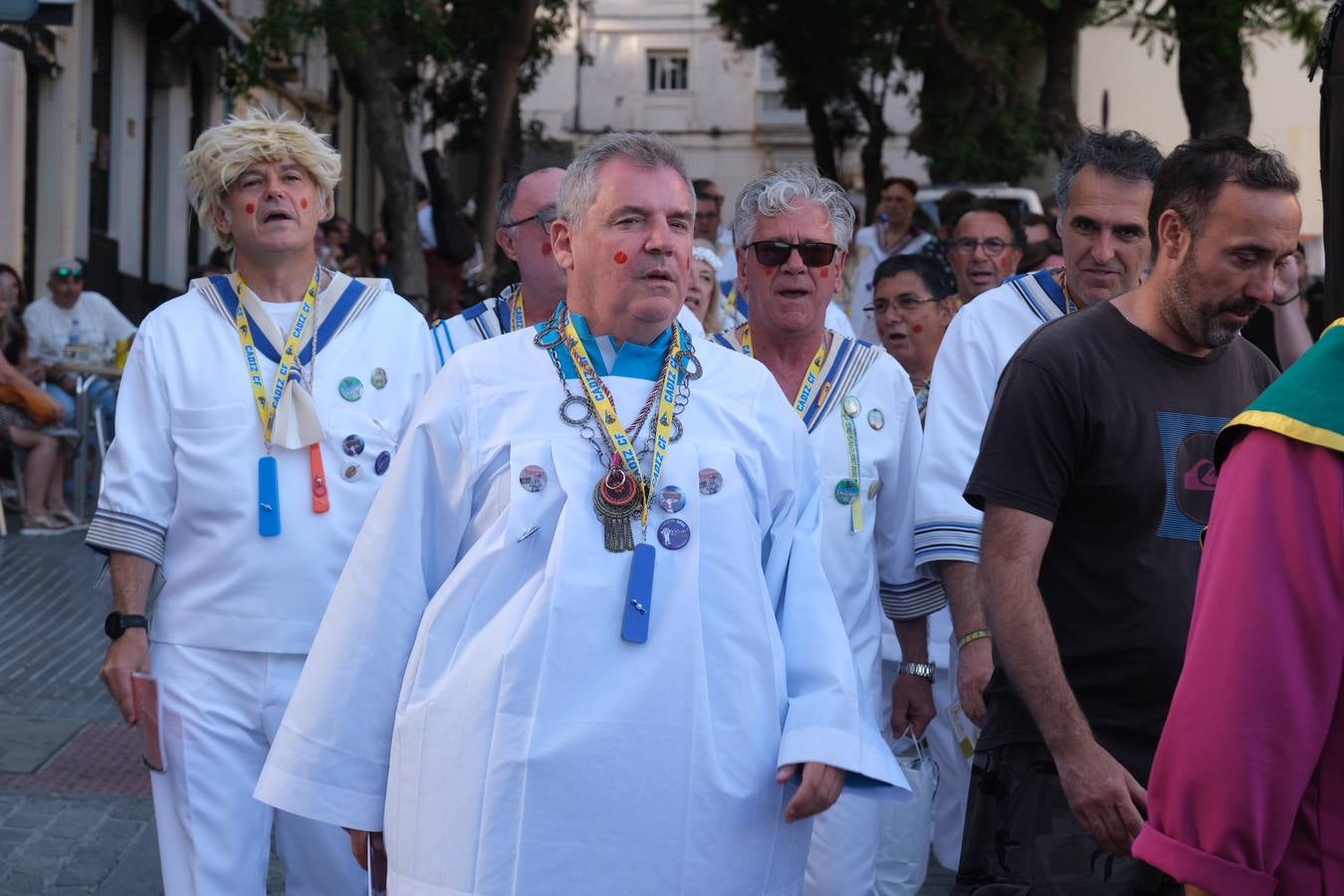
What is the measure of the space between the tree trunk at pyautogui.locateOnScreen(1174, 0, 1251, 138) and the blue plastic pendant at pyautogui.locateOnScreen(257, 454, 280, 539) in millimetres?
15166

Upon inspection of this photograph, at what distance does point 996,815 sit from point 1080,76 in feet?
155

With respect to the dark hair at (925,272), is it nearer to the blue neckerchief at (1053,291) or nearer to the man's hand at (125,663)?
the blue neckerchief at (1053,291)

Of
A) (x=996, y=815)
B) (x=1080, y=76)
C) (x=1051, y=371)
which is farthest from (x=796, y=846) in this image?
(x=1080, y=76)

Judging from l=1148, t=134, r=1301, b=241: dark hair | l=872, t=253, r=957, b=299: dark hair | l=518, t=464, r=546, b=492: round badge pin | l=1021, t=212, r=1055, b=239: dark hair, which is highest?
l=1021, t=212, r=1055, b=239: dark hair

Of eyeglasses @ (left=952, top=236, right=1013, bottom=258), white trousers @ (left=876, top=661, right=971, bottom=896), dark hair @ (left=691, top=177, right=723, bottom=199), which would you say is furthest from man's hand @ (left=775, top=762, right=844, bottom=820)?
dark hair @ (left=691, top=177, right=723, bottom=199)

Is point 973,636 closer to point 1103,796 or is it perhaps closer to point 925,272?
point 1103,796

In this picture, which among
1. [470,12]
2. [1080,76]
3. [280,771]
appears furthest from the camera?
[1080,76]

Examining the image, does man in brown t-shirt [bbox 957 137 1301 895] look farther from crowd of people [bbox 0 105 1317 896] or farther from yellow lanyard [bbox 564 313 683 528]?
yellow lanyard [bbox 564 313 683 528]

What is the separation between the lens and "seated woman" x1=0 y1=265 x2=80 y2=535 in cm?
1379

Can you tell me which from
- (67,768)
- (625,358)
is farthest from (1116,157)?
(67,768)

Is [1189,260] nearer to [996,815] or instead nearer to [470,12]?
[996,815]

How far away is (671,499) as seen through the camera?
11.6ft

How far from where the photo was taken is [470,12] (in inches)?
1072

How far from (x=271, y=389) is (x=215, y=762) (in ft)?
3.10
